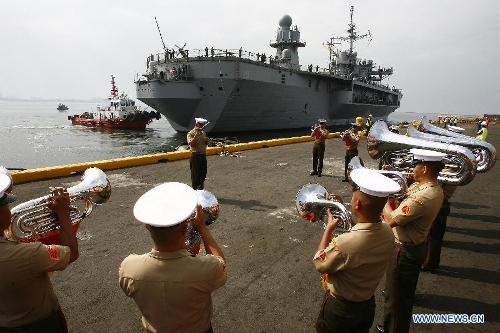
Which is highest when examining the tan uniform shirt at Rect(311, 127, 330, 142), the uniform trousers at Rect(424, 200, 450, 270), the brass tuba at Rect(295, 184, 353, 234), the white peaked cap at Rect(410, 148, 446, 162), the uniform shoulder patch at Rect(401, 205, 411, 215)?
the white peaked cap at Rect(410, 148, 446, 162)

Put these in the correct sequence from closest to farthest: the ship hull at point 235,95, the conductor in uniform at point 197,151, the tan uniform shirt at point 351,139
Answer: the conductor in uniform at point 197,151 → the tan uniform shirt at point 351,139 → the ship hull at point 235,95

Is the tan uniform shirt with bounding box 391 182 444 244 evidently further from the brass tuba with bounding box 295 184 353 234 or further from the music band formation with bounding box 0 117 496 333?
the brass tuba with bounding box 295 184 353 234

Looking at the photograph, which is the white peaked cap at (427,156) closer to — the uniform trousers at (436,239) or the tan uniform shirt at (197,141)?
the uniform trousers at (436,239)

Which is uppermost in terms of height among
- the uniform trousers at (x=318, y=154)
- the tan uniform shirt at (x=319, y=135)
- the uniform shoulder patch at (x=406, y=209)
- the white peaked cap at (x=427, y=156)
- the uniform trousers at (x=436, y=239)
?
the white peaked cap at (x=427, y=156)

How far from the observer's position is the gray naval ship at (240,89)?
2470 cm

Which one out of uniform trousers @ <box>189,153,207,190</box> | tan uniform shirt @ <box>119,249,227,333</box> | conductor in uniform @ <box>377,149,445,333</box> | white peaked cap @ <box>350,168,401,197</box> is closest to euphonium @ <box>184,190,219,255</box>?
tan uniform shirt @ <box>119,249,227,333</box>

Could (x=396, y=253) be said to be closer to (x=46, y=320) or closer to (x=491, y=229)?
(x=46, y=320)

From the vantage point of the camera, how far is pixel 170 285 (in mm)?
1557

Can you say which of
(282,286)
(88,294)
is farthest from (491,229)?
(88,294)

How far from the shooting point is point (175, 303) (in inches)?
62.1

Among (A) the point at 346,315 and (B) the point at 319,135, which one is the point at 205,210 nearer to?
(A) the point at 346,315

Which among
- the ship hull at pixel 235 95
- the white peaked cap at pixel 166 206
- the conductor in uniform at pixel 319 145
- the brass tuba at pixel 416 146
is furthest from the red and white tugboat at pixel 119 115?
the white peaked cap at pixel 166 206

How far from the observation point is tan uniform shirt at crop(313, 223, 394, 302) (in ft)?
6.35

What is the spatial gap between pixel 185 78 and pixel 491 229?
79.3 feet
